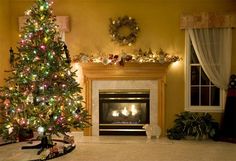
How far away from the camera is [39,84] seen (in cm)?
539

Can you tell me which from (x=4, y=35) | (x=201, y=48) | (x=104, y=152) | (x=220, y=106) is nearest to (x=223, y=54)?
(x=201, y=48)

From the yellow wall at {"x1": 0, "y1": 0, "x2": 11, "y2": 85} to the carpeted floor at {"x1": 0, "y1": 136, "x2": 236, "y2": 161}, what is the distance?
1.64 meters

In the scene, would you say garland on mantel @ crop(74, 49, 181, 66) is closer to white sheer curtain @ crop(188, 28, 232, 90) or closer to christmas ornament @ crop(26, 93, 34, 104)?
white sheer curtain @ crop(188, 28, 232, 90)

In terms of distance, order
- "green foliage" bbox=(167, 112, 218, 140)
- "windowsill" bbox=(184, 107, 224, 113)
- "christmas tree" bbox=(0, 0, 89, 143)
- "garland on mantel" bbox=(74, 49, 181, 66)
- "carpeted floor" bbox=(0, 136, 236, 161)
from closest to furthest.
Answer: "carpeted floor" bbox=(0, 136, 236, 161)
"christmas tree" bbox=(0, 0, 89, 143)
"green foliage" bbox=(167, 112, 218, 140)
"garland on mantel" bbox=(74, 49, 181, 66)
"windowsill" bbox=(184, 107, 224, 113)

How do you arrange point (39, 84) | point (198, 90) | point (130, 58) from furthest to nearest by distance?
point (198, 90), point (130, 58), point (39, 84)

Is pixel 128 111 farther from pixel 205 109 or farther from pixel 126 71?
pixel 205 109

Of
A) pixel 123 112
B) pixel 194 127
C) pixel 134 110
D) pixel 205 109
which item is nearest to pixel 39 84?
pixel 123 112

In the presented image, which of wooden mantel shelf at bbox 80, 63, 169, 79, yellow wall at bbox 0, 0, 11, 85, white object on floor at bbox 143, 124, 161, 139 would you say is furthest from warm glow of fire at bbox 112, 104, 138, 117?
yellow wall at bbox 0, 0, 11, 85

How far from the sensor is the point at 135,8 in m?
6.80

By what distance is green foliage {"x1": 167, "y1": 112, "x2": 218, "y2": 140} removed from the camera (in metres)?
6.44

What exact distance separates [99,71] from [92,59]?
0.30 meters

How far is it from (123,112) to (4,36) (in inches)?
112

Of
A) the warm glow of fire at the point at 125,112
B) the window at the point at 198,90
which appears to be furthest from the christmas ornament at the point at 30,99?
the window at the point at 198,90

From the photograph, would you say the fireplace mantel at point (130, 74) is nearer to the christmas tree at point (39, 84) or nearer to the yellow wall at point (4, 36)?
the christmas tree at point (39, 84)
